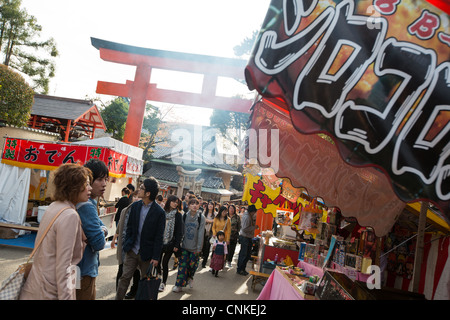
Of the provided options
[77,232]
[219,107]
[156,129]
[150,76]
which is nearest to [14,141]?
[150,76]

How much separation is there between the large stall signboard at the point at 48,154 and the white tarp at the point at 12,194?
15.9 inches

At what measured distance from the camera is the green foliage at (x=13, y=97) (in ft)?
37.1

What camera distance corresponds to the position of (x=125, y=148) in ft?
32.9

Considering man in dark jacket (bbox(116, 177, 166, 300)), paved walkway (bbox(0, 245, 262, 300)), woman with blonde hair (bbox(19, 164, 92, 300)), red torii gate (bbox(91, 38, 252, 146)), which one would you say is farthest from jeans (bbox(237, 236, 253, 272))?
woman with blonde hair (bbox(19, 164, 92, 300))

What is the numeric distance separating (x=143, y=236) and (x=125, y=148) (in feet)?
19.5

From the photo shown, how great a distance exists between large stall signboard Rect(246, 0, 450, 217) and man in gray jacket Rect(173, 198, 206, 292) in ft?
17.6

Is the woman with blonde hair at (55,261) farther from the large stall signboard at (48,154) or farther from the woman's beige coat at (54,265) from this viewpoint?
the large stall signboard at (48,154)

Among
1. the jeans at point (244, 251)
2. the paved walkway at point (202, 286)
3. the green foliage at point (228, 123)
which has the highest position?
the green foliage at point (228, 123)

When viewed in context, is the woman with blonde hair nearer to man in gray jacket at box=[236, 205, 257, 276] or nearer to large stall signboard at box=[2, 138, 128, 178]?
large stall signboard at box=[2, 138, 128, 178]

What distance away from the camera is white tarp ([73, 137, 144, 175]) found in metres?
9.53

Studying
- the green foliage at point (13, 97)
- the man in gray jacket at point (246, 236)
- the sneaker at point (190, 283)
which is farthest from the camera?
the green foliage at point (13, 97)

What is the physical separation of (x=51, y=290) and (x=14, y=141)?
28.8ft

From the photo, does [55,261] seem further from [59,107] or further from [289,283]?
[59,107]

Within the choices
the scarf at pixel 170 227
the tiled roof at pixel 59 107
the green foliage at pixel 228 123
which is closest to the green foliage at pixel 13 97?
the tiled roof at pixel 59 107
